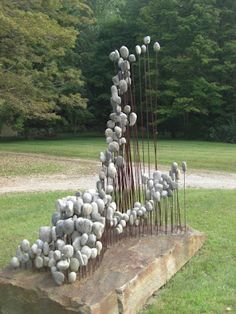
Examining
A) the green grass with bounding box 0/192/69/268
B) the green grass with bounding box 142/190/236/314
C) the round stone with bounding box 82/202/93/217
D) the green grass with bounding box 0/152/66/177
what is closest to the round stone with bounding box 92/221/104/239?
the round stone with bounding box 82/202/93/217

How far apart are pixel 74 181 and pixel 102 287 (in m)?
8.35

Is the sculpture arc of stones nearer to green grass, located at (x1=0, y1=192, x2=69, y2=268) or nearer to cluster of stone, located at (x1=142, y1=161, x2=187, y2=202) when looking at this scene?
cluster of stone, located at (x1=142, y1=161, x2=187, y2=202)

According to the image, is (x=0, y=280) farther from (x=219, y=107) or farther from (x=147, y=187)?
(x=219, y=107)

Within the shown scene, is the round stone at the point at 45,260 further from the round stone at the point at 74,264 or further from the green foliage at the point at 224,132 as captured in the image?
the green foliage at the point at 224,132

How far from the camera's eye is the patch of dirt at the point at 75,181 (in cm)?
1066

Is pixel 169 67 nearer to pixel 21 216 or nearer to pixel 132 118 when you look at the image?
pixel 21 216

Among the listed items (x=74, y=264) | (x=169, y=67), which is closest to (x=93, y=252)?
(x=74, y=264)

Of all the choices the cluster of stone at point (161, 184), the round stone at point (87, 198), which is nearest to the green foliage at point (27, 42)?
the cluster of stone at point (161, 184)

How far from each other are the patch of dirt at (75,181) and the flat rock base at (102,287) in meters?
6.08

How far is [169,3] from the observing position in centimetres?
3075

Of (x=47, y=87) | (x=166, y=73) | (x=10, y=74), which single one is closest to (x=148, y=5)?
(x=166, y=73)

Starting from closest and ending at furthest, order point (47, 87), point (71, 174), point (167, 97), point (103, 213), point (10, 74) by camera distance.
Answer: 1. point (103, 213)
2. point (71, 174)
3. point (10, 74)
4. point (47, 87)
5. point (167, 97)

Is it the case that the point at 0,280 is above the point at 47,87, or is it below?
below

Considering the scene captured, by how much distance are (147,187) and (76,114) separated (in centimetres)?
2862
